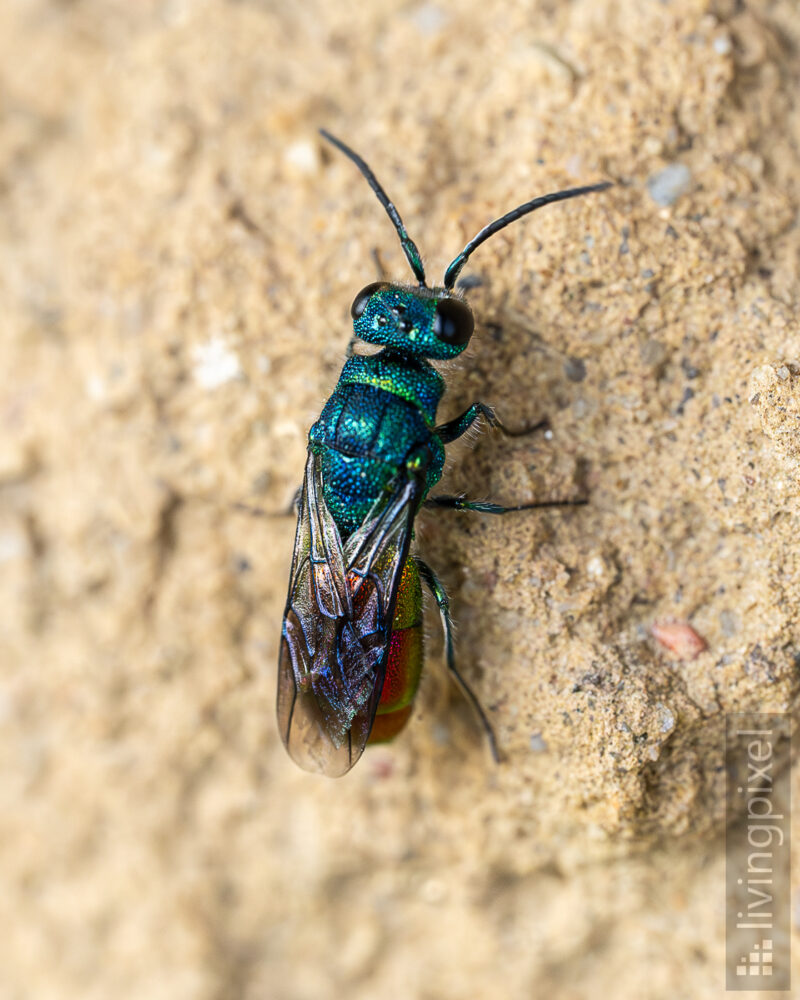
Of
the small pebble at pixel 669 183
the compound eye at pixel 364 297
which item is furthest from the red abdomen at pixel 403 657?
the small pebble at pixel 669 183

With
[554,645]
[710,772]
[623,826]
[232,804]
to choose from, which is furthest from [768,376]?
[232,804]

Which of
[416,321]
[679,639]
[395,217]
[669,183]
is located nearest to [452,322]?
[416,321]

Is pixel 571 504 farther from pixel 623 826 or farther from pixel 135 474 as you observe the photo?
pixel 135 474

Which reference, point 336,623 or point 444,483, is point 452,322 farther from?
point 336,623

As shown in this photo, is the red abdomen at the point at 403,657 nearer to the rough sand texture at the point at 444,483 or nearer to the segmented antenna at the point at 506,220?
the rough sand texture at the point at 444,483

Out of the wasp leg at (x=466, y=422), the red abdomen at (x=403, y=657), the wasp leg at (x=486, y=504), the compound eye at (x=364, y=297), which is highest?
the compound eye at (x=364, y=297)

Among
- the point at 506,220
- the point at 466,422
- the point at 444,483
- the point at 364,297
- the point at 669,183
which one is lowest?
the point at 444,483
